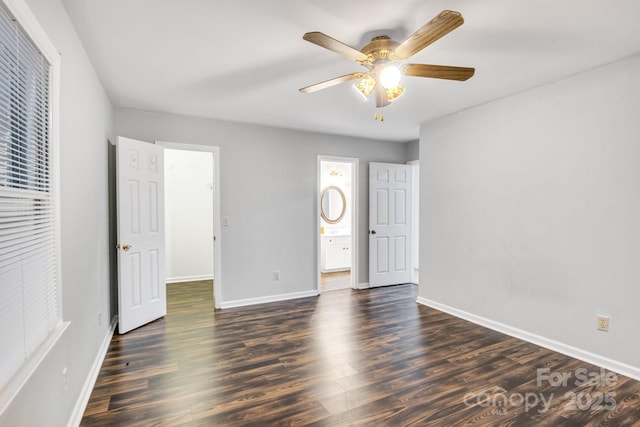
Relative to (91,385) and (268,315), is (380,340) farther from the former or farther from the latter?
(91,385)

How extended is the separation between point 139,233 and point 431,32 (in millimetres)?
3259

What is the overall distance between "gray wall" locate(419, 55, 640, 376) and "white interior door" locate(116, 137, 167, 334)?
10.9 feet

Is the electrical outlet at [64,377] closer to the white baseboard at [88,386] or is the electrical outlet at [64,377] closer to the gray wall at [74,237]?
the gray wall at [74,237]

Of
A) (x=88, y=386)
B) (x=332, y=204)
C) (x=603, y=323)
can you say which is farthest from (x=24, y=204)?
(x=332, y=204)

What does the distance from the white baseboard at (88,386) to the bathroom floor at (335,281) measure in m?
2.96

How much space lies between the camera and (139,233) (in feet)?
11.4

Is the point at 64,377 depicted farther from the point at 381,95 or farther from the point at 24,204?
the point at 381,95

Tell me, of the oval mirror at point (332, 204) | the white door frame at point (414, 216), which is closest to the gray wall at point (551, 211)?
the white door frame at point (414, 216)

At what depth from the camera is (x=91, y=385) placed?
228cm

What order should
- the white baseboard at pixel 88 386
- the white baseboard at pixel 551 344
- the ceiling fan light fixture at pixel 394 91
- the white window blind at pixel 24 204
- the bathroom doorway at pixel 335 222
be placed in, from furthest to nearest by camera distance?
the bathroom doorway at pixel 335 222 < the white baseboard at pixel 551 344 < the ceiling fan light fixture at pixel 394 91 < the white baseboard at pixel 88 386 < the white window blind at pixel 24 204

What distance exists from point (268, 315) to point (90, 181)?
2298 millimetres

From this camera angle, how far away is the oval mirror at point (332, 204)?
22.5 ft

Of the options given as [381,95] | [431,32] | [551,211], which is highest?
[431,32]

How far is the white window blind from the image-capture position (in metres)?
1.14
